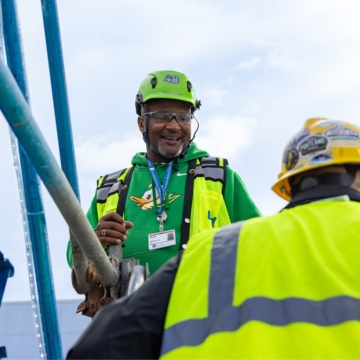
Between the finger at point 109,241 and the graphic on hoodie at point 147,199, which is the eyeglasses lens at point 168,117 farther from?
the finger at point 109,241

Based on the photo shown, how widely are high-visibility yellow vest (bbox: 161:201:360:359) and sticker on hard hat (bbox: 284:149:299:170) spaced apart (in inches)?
14.6

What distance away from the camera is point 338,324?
2.54m

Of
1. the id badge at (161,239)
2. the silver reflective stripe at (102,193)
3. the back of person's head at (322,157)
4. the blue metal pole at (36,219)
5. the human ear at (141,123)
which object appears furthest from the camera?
the human ear at (141,123)

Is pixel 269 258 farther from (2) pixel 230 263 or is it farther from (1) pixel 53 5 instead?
(1) pixel 53 5

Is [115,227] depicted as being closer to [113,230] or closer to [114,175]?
[113,230]

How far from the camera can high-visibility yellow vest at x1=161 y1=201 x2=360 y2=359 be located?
2.52 m

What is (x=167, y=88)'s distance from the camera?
5445 millimetres

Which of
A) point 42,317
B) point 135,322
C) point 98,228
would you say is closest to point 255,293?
point 135,322

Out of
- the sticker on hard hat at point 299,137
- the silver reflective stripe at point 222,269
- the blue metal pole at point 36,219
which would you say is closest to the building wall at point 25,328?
the blue metal pole at point 36,219

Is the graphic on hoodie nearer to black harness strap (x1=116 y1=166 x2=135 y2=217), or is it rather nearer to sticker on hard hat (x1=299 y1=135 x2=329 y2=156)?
black harness strap (x1=116 y1=166 x2=135 y2=217)

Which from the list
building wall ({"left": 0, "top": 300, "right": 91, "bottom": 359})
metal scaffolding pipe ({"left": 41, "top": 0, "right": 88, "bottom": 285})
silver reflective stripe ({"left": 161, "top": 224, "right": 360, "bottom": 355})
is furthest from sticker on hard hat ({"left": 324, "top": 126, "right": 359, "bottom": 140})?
building wall ({"left": 0, "top": 300, "right": 91, "bottom": 359})

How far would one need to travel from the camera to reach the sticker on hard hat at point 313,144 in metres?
3.25

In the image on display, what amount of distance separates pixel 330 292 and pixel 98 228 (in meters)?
2.17

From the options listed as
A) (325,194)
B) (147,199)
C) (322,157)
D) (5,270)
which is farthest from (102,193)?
(325,194)
